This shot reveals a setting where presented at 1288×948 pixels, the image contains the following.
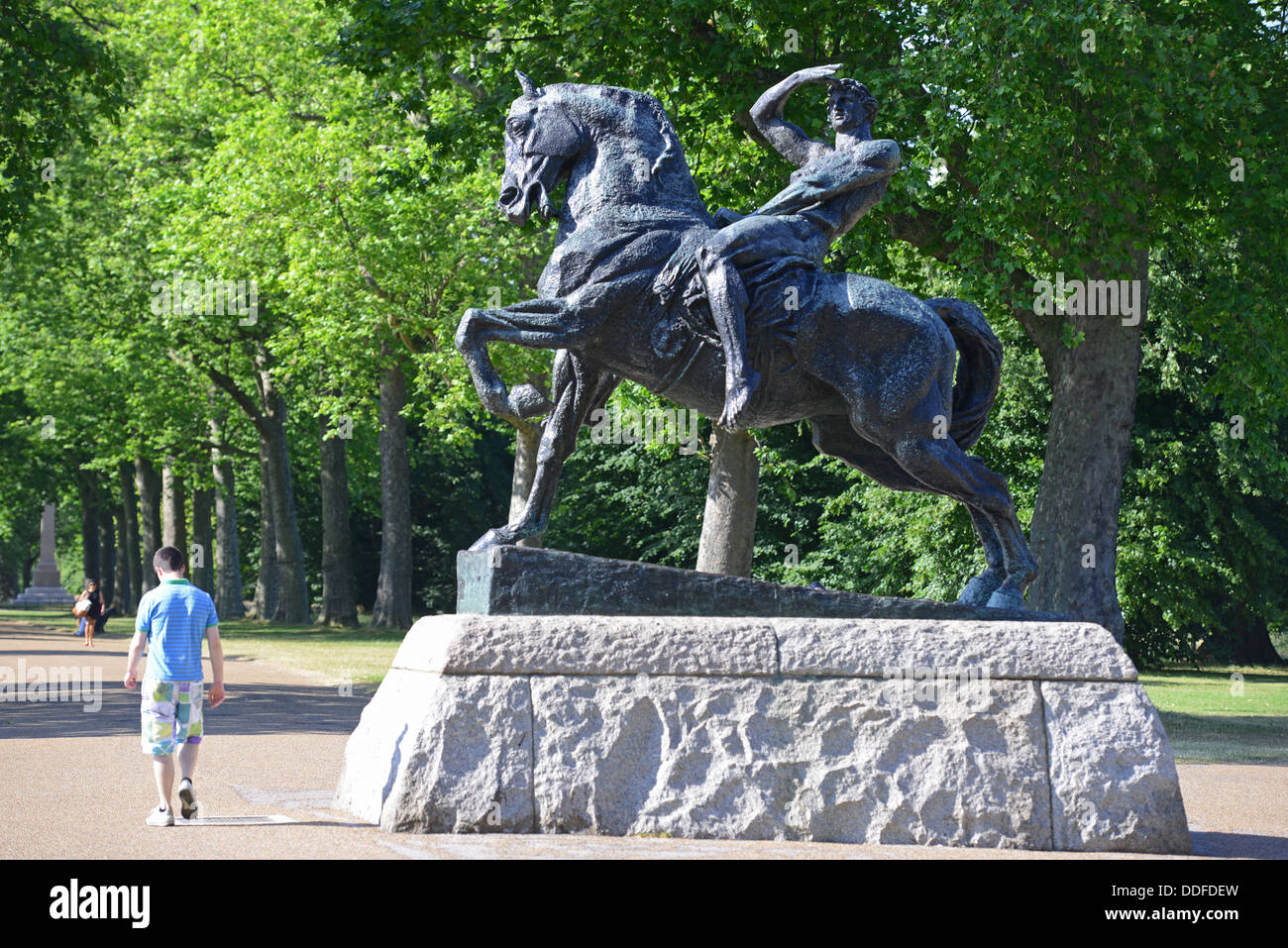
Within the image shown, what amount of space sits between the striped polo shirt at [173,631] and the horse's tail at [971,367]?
14.6ft

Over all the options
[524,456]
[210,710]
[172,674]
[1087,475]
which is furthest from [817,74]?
[524,456]

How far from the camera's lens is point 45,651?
24.2 m

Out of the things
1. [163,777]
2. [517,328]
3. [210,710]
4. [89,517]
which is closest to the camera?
[163,777]

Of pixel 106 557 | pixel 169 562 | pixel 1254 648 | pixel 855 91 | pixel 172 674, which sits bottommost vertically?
pixel 1254 648

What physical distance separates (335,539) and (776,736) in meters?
28.1

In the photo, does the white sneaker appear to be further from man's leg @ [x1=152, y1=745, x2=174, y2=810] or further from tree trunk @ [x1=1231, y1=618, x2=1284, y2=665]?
tree trunk @ [x1=1231, y1=618, x2=1284, y2=665]

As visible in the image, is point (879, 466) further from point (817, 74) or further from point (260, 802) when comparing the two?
point (260, 802)

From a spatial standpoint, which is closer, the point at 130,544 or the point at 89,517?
the point at 130,544

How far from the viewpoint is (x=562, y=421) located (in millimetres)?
8055

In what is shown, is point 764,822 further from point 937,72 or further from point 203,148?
point 203,148

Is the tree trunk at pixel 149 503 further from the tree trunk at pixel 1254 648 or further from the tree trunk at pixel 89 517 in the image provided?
the tree trunk at pixel 1254 648

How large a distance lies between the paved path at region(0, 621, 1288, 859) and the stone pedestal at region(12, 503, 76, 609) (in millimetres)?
39042

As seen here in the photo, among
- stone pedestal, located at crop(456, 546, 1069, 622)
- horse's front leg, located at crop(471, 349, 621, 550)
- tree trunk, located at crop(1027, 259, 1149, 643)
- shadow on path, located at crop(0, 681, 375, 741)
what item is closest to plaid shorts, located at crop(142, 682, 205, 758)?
stone pedestal, located at crop(456, 546, 1069, 622)

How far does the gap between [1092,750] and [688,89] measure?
12010mm
